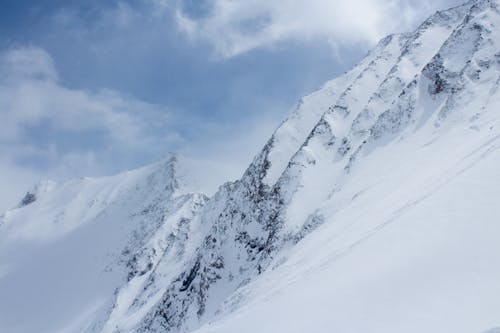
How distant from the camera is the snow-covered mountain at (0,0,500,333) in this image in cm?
1490

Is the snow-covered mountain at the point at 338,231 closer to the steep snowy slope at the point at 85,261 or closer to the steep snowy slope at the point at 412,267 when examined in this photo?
the steep snowy slope at the point at 412,267

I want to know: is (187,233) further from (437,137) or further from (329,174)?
(437,137)

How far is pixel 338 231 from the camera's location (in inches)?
1310

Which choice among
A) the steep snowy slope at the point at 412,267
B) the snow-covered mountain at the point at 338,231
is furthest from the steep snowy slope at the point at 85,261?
the steep snowy slope at the point at 412,267

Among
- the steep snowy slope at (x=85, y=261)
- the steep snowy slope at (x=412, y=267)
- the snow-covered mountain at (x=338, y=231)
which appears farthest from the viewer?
the steep snowy slope at (x=85, y=261)

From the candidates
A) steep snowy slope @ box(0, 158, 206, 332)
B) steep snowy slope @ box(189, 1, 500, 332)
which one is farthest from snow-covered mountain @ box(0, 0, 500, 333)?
steep snowy slope @ box(0, 158, 206, 332)

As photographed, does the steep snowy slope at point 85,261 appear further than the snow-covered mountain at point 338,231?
Yes

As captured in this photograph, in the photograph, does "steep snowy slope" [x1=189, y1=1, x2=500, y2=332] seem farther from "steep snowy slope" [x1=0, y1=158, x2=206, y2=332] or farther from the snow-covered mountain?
"steep snowy slope" [x1=0, y1=158, x2=206, y2=332]

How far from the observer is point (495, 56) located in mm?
60750

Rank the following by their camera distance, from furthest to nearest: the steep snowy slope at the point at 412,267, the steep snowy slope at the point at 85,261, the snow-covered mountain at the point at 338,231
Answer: the steep snowy slope at the point at 85,261 → the snow-covered mountain at the point at 338,231 → the steep snowy slope at the point at 412,267

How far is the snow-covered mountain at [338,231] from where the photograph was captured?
14898 millimetres

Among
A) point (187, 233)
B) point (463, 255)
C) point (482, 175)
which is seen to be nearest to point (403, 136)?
point (482, 175)

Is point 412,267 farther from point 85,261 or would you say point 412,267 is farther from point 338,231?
point 85,261

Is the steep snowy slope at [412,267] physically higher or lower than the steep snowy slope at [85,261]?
lower
